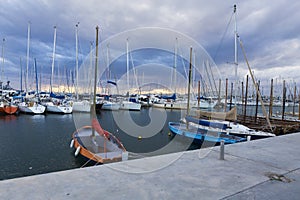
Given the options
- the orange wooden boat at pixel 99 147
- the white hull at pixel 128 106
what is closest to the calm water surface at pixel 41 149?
the orange wooden boat at pixel 99 147

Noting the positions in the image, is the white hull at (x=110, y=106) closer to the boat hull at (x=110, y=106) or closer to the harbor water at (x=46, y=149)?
the boat hull at (x=110, y=106)

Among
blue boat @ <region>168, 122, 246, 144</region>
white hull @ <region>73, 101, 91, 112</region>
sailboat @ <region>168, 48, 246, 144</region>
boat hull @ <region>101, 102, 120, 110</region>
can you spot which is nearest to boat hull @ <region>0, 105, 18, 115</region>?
white hull @ <region>73, 101, 91, 112</region>

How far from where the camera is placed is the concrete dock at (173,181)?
10.1 feet

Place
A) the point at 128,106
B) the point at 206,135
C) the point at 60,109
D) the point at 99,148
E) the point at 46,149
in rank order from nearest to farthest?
the point at 99,148
the point at 46,149
the point at 206,135
the point at 60,109
the point at 128,106

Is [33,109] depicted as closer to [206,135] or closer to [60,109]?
[60,109]

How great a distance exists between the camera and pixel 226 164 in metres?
4.71

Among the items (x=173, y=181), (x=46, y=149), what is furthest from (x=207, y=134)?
(x=173, y=181)

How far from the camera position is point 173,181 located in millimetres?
3639

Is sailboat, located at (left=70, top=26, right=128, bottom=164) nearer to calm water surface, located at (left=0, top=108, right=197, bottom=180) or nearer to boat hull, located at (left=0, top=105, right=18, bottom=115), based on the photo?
calm water surface, located at (left=0, top=108, right=197, bottom=180)

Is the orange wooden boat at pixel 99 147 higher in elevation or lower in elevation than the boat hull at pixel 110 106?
lower

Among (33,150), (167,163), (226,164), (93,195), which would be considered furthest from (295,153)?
(33,150)

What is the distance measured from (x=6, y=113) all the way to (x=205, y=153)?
1254 inches

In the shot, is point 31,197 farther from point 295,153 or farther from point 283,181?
point 295,153

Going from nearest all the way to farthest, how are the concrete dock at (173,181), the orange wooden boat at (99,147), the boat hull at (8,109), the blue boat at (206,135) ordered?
1. the concrete dock at (173,181)
2. the orange wooden boat at (99,147)
3. the blue boat at (206,135)
4. the boat hull at (8,109)
